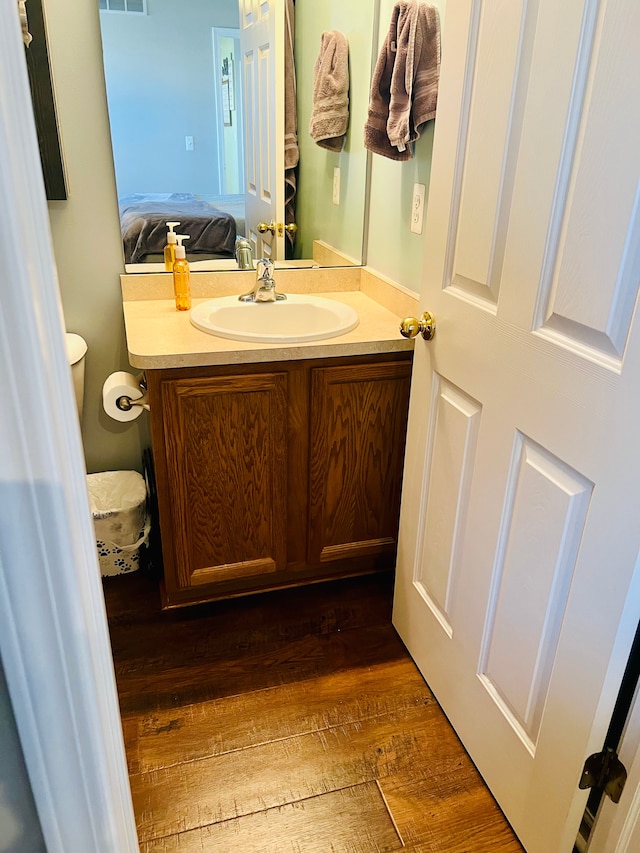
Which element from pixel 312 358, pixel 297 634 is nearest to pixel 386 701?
pixel 297 634

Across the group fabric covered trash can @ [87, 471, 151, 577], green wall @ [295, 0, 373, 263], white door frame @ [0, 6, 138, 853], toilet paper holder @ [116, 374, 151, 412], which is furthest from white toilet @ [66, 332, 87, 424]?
white door frame @ [0, 6, 138, 853]

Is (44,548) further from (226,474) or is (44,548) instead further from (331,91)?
(331,91)

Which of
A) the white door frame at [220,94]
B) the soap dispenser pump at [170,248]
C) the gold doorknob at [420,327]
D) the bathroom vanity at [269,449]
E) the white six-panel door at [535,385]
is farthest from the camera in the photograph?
the soap dispenser pump at [170,248]

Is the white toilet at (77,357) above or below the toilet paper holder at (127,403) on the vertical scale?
above

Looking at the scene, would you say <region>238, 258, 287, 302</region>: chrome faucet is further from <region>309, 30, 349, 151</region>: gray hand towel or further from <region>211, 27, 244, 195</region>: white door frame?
<region>309, 30, 349, 151</region>: gray hand towel

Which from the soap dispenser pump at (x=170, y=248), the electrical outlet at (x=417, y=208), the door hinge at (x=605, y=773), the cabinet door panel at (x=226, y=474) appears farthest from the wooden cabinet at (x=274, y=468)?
the door hinge at (x=605, y=773)

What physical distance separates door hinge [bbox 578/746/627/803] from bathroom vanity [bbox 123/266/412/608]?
0.97m

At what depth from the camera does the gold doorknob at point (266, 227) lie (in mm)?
2098

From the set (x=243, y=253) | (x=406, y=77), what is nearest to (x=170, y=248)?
(x=243, y=253)

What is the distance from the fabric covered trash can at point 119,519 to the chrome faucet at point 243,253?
806mm

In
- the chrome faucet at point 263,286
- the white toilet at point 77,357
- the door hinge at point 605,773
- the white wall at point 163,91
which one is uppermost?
the white wall at point 163,91

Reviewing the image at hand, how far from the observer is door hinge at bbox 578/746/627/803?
1.04 metres

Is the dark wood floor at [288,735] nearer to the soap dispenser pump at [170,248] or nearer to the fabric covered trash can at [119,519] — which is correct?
the fabric covered trash can at [119,519]

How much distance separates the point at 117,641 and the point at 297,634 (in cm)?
53
